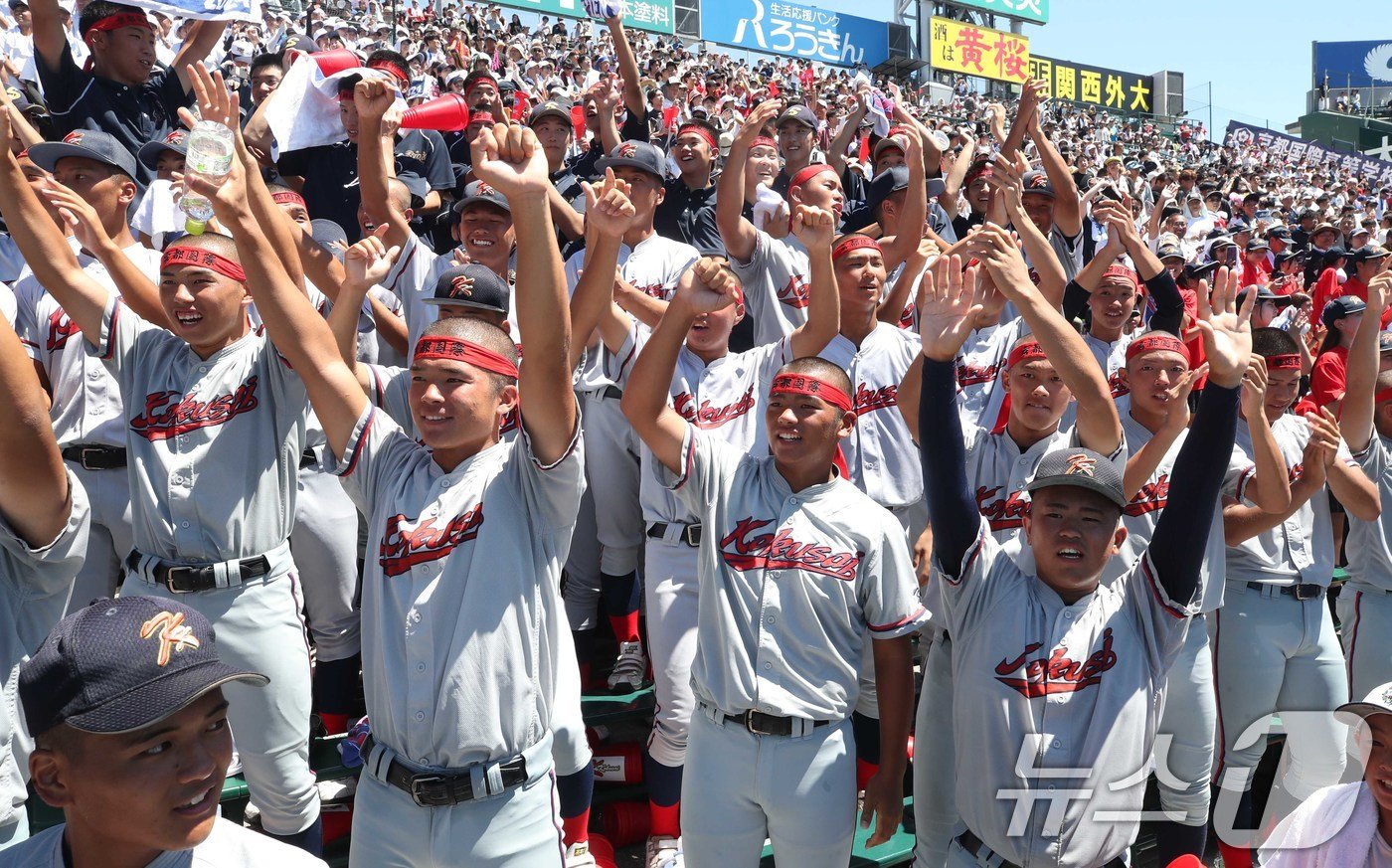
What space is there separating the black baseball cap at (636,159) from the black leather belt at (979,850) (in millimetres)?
3634

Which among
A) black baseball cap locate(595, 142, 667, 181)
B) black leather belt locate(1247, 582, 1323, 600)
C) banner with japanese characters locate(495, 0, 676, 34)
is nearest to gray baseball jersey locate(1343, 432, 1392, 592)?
black leather belt locate(1247, 582, 1323, 600)

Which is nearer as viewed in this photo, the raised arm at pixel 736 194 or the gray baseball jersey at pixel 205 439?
the gray baseball jersey at pixel 205 439

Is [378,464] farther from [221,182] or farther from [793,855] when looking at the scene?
[793,855]

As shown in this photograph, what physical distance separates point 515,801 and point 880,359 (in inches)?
108

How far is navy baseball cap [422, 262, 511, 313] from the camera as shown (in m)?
4.10

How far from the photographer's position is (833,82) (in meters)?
27.4

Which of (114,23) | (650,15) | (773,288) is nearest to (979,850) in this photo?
(773,288)

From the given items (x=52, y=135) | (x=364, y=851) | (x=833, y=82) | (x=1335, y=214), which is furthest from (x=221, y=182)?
(x=833, y=82)

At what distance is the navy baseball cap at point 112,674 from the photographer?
1692 mm

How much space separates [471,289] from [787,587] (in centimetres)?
179

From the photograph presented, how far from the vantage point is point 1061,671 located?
306 cm

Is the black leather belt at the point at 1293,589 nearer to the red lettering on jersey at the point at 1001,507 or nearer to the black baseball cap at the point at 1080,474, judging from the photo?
the red lettering on jersey at the point at 1001,507

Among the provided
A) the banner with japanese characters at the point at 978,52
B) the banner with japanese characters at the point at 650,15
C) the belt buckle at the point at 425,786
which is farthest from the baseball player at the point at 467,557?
the banner with japanese characters at the point at 978,52

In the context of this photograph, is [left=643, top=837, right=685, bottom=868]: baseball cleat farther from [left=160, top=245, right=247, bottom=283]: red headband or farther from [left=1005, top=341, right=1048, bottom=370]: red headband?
[left=160, top=245, right=247, bottom=283]: red headband
